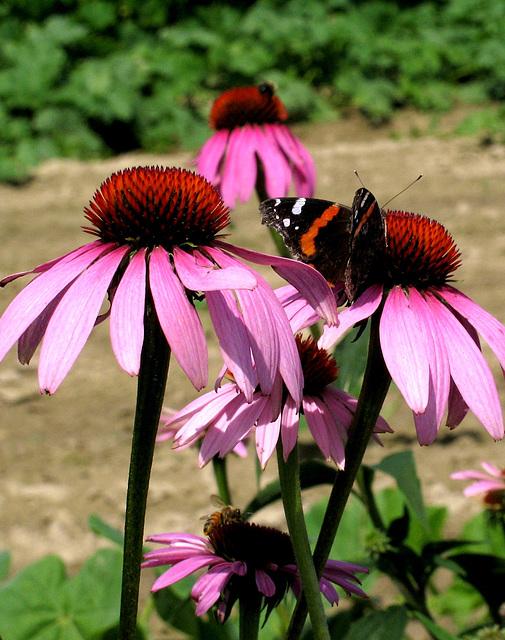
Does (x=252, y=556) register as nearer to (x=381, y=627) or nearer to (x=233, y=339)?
(x=381, y=627)

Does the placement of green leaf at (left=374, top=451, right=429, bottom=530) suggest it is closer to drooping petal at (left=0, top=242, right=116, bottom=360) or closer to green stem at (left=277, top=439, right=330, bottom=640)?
green stem at (left=277, top=439, right=330, bottom=640)

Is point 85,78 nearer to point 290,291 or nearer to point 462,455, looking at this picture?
point 462,455

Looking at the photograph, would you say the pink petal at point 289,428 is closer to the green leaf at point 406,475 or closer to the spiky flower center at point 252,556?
the spiky flower center at point 252,556

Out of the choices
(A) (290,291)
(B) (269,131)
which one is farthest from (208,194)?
(B) (269,131)

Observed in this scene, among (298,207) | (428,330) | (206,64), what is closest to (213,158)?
(298,207)

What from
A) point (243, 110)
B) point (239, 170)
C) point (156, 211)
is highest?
point (243, 110)

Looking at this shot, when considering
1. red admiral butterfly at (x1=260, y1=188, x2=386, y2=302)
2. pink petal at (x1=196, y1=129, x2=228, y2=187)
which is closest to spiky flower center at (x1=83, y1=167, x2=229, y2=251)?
red admiral butterfly at (x1=260, y1=188, x2=386, y2=302)

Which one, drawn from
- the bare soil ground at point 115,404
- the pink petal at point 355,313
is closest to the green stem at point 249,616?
the pink petal at point 355,313
